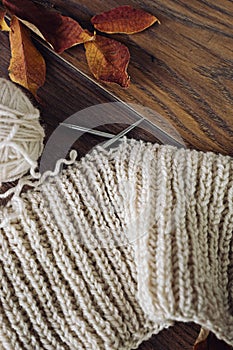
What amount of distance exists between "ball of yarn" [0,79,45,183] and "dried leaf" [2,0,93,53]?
0.35ft

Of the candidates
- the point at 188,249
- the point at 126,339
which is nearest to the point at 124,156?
the point at 188,249

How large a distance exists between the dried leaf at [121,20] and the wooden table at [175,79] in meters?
0.02

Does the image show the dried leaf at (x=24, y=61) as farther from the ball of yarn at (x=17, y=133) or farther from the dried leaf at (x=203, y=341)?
the dried leaf at (x=203, y=341)

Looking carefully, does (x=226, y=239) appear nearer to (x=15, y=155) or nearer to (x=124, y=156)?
(x=124, y=156)

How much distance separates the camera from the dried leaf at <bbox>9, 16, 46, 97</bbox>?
2.79ft

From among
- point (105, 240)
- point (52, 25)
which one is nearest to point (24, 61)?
point (52, 25)

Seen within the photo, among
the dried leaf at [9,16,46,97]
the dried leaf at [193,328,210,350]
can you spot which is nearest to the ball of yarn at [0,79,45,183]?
the dried leaf at [9,16,46,97]

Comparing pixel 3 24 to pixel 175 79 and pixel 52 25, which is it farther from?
pixel 175 79

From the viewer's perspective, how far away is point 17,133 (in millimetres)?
791

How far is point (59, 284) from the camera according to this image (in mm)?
815

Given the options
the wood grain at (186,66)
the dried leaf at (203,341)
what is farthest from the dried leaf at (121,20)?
the dried leaf at (203,341)

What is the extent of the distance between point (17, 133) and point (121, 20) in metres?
0.26

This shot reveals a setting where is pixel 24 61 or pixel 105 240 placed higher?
pixel 24 61

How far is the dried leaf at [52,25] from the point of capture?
848 millimetres
